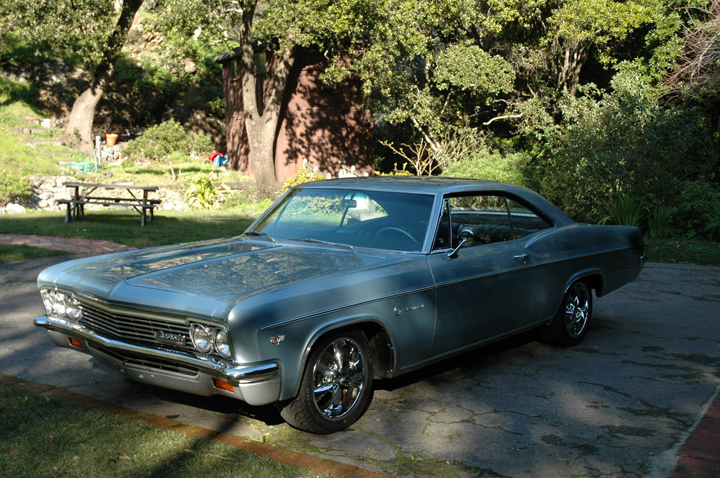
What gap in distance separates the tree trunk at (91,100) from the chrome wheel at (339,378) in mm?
22107

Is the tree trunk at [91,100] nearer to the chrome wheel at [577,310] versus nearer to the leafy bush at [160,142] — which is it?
the leafy bush at [160,142]

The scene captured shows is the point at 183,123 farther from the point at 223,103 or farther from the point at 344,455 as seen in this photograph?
the point at 344,455

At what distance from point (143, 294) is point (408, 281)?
1617mm

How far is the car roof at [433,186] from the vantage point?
5.13 metres

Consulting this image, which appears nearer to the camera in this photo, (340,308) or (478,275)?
(340,308)

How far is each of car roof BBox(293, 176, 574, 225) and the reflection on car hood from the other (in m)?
0.73

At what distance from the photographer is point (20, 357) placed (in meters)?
5.51

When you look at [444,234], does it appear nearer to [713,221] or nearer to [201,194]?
[713,221]

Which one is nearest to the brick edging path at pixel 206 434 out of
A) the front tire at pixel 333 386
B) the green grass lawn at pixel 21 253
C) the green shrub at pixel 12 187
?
the front tire at pixel 333 386

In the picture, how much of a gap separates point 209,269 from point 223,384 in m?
0.89

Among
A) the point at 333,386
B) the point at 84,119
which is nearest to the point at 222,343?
the point at 333,386

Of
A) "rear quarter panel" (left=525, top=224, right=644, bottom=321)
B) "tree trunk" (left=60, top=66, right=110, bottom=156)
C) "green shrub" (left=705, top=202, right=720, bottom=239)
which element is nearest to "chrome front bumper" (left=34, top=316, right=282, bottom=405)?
"rear quarter panel" (left=525, top=224, right=644, bottom=321)

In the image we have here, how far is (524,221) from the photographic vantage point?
18.8 feet

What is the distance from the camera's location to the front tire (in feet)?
12.8
